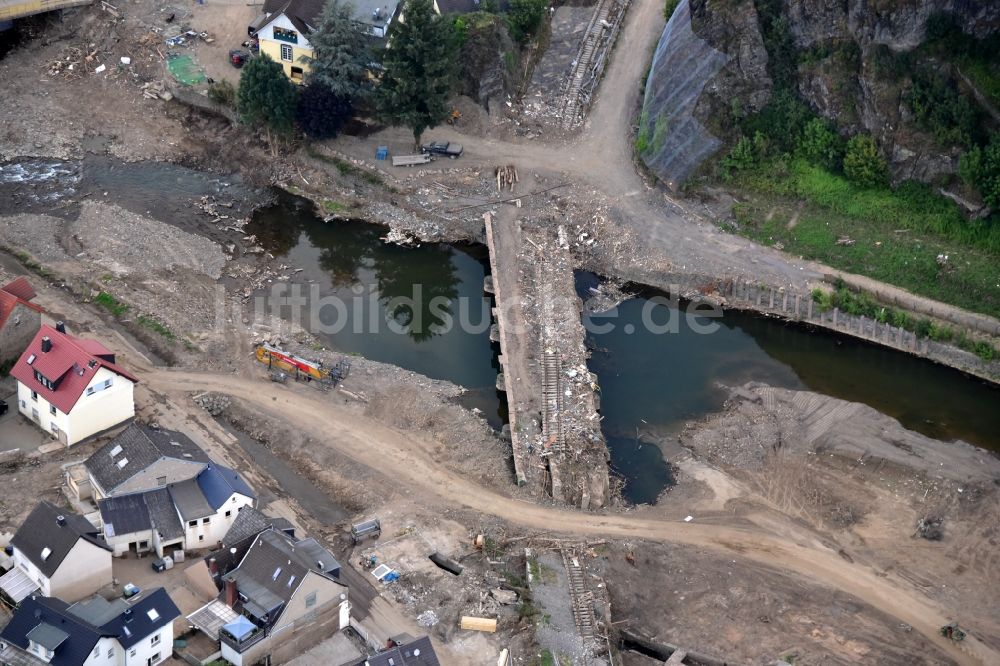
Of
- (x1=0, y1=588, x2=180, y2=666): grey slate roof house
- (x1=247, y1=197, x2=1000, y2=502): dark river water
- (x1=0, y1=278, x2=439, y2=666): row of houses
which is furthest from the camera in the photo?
(x1=247, y1=197, x2=1000, y2=502): dark river water

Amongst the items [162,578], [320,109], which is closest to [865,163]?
[320,109]

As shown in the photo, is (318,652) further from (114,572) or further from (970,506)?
(970,506)

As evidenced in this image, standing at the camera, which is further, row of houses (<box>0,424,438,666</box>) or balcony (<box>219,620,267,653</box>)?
balcony (<box>219,620,267,653</box>)

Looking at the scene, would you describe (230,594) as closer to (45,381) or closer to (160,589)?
(160,589)

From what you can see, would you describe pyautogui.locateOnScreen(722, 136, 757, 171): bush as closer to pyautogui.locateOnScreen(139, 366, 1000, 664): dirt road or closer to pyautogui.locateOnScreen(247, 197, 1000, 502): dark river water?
pyautogui.locateOnScreen(247, 197, 1000, 502): dark river water

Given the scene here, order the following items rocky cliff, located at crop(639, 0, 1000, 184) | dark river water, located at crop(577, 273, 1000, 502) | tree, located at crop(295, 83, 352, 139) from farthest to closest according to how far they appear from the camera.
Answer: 1. tree, located at crop(295, 83, 352, 139)
2. rocky cliff, located at crop(639, 0, 1000, 184)
3. dark river water, located at crop(577, 273, 1000, 502)

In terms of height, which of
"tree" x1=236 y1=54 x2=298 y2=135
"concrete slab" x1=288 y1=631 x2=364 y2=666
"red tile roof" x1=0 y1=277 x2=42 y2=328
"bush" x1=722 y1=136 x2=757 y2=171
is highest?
"tree" x1=236 y1=54 x2=298 y2=135

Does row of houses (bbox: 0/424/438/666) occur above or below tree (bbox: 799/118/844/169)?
below

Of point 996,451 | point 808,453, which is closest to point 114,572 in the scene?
point 808,453

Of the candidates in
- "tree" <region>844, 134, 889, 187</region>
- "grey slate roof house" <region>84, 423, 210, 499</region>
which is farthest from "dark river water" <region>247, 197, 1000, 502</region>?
"grey slate roof house" <region>84, 423, 210, 499</region>
